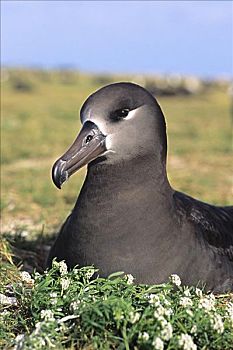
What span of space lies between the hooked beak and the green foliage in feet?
1.79

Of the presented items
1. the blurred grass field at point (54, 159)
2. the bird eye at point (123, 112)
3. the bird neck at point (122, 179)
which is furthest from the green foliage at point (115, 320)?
the blurred grass field at point (54, 159)

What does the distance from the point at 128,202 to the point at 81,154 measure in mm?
354

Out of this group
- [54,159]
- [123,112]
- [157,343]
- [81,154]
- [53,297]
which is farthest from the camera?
[54,159]

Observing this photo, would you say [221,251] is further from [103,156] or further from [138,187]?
[103,156]

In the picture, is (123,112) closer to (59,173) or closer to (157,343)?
(59,173)

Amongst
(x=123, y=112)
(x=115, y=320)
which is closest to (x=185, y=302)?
(x=115, y=320)

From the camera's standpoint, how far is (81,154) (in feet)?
11.3

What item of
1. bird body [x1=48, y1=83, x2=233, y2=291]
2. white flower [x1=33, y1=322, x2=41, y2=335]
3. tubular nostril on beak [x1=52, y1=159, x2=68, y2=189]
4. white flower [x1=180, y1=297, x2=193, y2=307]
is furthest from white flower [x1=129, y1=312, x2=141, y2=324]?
tubular nostril on beak [x1=52, y1=159, x2=68, y2=189]

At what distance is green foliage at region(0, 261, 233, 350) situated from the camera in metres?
2.72

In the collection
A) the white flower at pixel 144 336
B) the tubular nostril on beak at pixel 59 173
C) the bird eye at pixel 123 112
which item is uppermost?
the bird eye at pixel 123 112

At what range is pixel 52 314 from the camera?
2850mm

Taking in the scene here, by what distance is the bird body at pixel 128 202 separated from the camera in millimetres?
3518

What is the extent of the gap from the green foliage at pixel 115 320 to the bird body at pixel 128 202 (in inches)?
18.7

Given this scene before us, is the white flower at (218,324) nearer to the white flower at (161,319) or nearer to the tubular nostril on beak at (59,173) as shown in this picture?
the white flower at (161,319)
